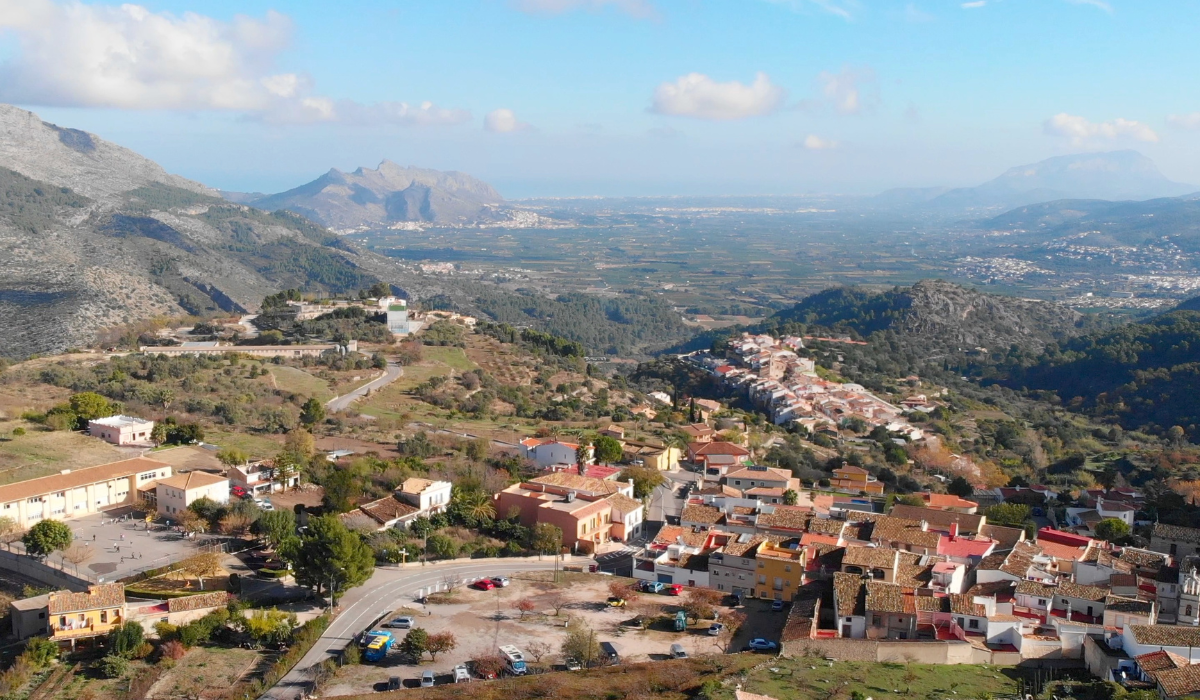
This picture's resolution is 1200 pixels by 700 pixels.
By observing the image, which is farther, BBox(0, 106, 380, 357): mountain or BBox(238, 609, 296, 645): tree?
BBox(0, 106, 380, 357): mountain

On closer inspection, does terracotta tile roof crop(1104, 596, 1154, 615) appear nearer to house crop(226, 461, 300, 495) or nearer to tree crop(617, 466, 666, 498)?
tree crop(617, 466, 666, 498)

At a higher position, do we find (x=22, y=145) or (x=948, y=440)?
(x=22, y=145)

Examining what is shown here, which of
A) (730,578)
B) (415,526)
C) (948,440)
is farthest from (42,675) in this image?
(948,440)

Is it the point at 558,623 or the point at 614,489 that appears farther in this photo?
the point at 614,489

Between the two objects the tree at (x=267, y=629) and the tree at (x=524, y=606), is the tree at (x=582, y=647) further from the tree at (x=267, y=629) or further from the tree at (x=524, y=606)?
the tree at (x=267, y=629)

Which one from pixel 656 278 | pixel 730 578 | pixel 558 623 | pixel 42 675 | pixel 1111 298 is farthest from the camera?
pixel 656 278

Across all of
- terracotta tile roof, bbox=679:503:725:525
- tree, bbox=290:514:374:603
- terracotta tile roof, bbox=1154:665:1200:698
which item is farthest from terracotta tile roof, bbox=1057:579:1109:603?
tree, bbox=290:514:374:603

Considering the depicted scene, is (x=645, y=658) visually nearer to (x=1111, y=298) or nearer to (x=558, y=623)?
(x=558, y=623)

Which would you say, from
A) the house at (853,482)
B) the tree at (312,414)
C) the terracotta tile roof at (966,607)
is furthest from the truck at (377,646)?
the house at (853,482)
